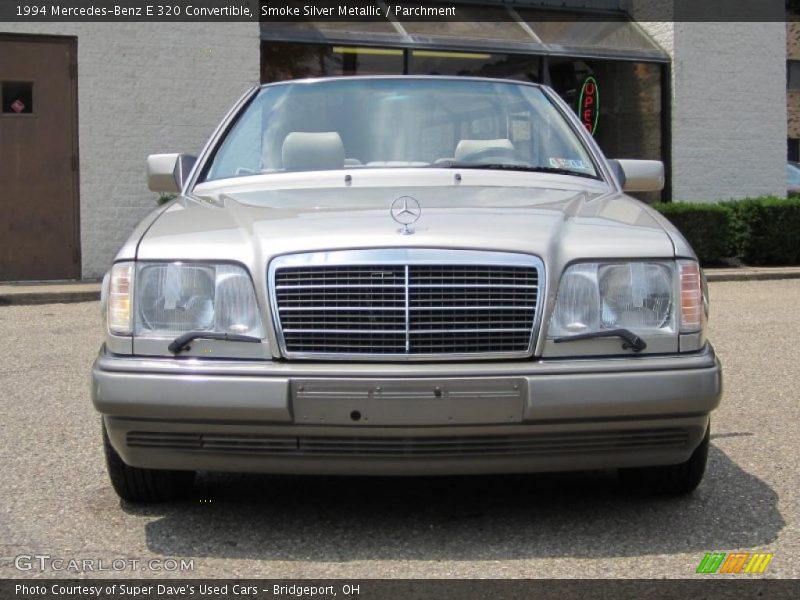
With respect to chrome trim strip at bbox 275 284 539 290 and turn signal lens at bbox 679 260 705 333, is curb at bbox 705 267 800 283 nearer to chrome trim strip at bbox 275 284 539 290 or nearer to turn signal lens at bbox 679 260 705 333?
turn signal lens at bbox 679 260 705 333

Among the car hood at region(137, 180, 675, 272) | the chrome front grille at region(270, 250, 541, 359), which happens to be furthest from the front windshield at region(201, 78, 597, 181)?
the chrome front grille at region(270, 250, 541, 359)

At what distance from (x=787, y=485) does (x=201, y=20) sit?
11.1 meters

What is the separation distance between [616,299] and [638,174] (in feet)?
4.99

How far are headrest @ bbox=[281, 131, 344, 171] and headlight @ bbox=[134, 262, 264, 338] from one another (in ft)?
4.09

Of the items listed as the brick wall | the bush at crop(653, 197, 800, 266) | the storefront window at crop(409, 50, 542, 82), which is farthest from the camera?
the storefront window at crop(409, 50, 542, 82)

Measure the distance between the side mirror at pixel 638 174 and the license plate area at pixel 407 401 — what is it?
72.8 inches

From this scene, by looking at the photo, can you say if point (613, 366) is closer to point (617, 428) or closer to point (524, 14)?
point (617, 428)

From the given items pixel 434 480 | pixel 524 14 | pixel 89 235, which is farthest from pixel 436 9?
pixel 434 480

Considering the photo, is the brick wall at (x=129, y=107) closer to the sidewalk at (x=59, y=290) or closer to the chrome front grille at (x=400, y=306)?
the sidewalk at (x=59, y=290)

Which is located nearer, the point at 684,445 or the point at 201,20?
the point at 684,445

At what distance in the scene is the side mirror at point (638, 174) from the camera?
498cm

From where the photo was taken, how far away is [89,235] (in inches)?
530

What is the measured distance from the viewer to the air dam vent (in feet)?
11.4

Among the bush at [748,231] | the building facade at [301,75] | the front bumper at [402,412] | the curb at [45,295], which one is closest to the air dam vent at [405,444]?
the front bumper at [402,412]
